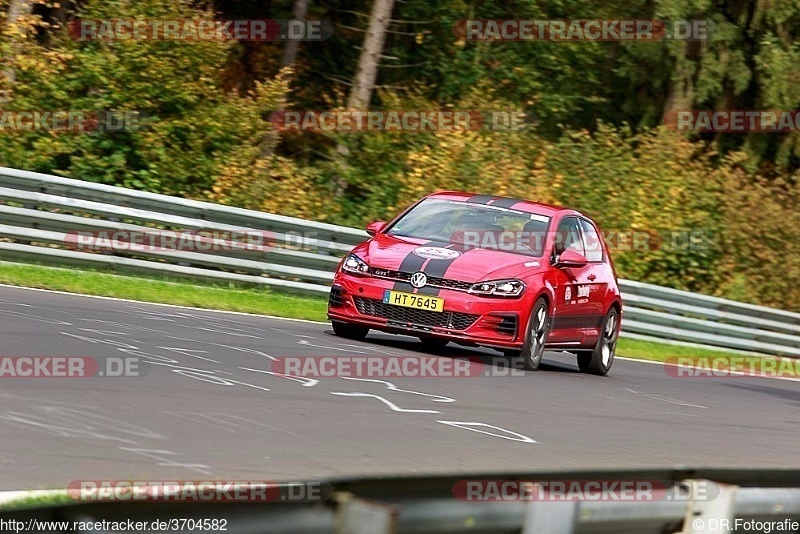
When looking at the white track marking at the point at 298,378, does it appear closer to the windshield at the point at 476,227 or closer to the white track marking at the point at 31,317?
the white track marking at the point at 31,317

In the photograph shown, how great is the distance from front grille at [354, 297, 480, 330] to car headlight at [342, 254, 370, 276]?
0.34m

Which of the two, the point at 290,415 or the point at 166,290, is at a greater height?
the point at 290,415

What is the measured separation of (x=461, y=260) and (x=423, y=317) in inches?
27.2

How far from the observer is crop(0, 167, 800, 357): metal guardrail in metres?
17.4

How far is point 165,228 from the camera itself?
18.8 metres

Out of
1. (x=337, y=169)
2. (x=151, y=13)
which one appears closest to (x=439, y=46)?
(x=337, y=169)

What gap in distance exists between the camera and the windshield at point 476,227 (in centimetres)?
1450

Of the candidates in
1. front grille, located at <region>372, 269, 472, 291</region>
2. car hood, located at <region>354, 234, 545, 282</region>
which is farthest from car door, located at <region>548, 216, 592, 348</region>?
front grille, located at <region>372, 269, 472, 291</region>

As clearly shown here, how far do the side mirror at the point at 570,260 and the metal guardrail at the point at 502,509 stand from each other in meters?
9.10
